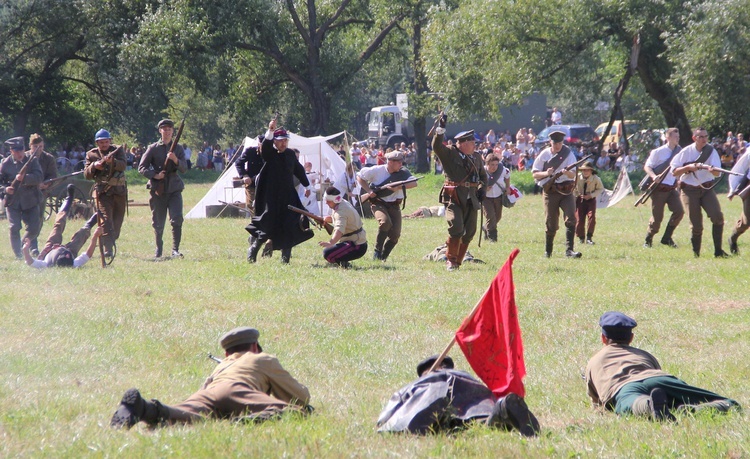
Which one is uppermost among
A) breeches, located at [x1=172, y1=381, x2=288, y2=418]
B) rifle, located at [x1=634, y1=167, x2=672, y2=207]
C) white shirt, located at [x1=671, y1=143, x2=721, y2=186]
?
white shirt, located at [x1=671, y1=143, x2=721, y2=186]

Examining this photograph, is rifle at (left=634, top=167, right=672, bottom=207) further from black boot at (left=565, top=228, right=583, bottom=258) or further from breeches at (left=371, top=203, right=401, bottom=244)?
breeches at (left=371, top=203, right=401, bottom=244)

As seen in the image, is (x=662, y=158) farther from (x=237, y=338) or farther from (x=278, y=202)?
(x=237, y=338)

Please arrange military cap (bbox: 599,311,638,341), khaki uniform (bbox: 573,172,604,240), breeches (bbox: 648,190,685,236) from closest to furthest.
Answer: military cap (bbox: 599,311,638,341) → breeches (bbox: 648,190,685,236) → khaki uniform (bbox: 573,172,604,240)

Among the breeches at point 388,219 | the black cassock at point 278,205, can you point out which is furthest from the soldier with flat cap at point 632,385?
the breeches at point 388,219

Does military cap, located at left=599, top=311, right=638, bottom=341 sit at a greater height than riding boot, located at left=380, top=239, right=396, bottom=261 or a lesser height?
greater

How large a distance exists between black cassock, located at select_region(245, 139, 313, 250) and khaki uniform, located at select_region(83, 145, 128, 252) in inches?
77.1

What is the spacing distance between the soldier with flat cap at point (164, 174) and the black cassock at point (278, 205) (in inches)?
59.8

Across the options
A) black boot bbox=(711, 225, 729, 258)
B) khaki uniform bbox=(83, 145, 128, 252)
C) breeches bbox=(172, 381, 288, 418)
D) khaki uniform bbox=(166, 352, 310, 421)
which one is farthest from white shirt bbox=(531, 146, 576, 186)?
breeches bbox=(172, 381, 288, 418)

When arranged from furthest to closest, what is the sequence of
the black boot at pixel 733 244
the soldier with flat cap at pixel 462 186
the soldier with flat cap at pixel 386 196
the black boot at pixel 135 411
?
the black boot at pixel 733 244
the soldier with flat cap at pixel 386 196
the soldier with flat cap at pixel 462 186
the black boot at pixel 135 411

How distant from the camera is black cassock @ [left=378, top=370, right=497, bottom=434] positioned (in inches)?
212

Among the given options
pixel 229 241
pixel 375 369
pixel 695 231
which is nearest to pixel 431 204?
pixel 229 241

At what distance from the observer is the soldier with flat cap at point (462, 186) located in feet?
41.1

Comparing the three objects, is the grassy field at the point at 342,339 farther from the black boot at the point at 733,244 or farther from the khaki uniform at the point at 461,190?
the khaki uniform at the point at 461,190

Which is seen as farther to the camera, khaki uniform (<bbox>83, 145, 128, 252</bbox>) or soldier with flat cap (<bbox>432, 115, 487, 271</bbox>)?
khaki uniform (<bbox>83, 145, 128, 252</bbox>)
